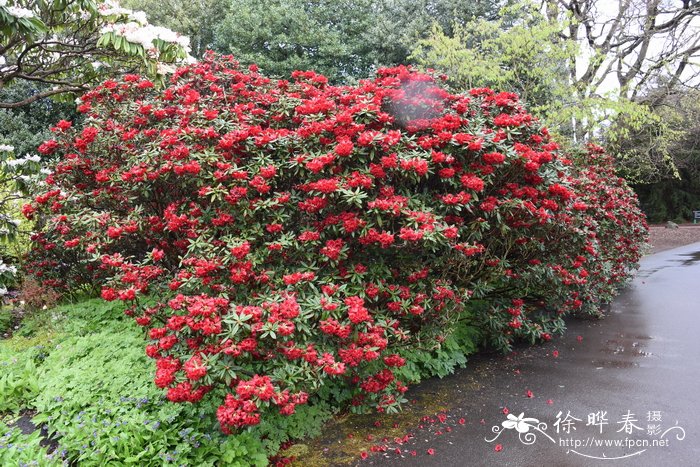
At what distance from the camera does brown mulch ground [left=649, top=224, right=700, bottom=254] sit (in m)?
14.1

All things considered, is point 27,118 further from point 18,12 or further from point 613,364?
point 613,364

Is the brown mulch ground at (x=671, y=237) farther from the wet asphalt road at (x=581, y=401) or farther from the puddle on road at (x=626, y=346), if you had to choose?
the wet asphalt road at (x=581, y=401)

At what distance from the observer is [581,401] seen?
3.71m

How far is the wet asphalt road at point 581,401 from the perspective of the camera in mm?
3027

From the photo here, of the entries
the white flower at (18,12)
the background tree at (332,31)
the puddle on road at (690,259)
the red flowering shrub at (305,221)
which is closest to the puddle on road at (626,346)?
the red flowering shrub at (305,221)

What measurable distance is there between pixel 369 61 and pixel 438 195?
1281 cm

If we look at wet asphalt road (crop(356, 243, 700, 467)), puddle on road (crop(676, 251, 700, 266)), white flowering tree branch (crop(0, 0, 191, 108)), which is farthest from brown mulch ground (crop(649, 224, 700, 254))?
white flowering tree branch (crop(0, 0, 191, 108))

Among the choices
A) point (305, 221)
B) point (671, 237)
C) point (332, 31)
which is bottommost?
point (671, 237)

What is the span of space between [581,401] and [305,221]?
97.8 inches

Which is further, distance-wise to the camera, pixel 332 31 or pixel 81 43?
pixel 332 31

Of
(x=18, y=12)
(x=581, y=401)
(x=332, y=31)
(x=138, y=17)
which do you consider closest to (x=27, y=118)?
(x=332, y=31)

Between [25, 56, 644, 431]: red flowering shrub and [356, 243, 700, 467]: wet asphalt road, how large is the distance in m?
0.38

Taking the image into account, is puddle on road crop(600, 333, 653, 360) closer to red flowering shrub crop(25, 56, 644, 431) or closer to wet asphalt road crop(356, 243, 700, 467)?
wet asphalt road crop(356, 243, 700, 467)

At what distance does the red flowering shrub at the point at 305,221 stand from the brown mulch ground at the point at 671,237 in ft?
35.0
